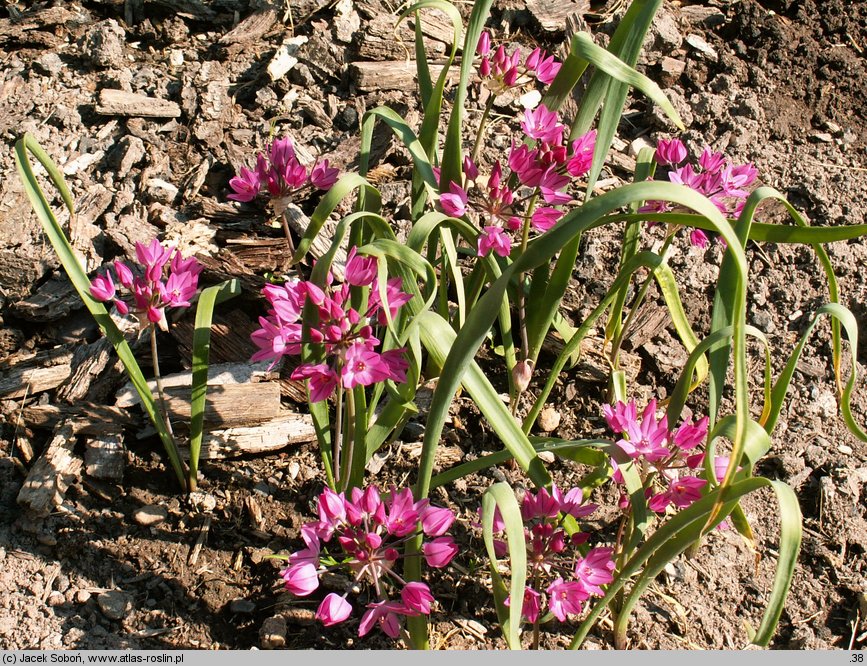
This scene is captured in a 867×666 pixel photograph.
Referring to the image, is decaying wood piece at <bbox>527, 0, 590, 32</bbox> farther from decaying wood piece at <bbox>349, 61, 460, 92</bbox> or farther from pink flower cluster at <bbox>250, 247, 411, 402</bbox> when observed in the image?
pink flower cluster at <bbox>250, 247, 411, 402</bbox>

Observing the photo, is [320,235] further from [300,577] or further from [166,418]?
[300,577]

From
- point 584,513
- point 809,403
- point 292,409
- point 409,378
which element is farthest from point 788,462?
point 292,409

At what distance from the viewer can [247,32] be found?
10.8ft

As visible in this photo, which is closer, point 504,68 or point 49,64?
point 504,68

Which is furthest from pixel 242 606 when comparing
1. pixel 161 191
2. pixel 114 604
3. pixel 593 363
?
pixel 161 191

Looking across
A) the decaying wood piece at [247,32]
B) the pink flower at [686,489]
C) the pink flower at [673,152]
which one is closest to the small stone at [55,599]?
the pink flower at [686,489]

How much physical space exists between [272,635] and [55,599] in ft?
1.76

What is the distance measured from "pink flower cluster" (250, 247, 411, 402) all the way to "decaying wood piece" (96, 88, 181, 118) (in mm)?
1638

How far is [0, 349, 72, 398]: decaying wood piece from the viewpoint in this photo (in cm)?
233

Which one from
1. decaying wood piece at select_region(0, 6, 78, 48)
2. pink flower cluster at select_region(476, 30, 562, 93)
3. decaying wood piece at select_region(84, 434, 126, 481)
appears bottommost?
decaying wood piece at select_region(84, 434, 126, 481)

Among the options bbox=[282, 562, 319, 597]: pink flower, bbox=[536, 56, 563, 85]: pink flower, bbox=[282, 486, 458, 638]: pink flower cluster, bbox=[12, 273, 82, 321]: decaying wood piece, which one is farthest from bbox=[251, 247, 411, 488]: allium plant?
bbox=[12, 273, 82, 321]: decaying wood piece

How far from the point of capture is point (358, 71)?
10.2ft

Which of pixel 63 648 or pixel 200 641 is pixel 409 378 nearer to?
pixel 200 641

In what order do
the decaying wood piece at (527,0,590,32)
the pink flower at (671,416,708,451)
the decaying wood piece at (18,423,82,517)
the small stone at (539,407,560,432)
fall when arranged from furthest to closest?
1. the decaying wood piece at (527,0,590,32)
2. the small stone at (539,407,560,432)
3. the decaying wood piece at (18,423,82,517)
4. the pink flower at (671,416,708,451)
